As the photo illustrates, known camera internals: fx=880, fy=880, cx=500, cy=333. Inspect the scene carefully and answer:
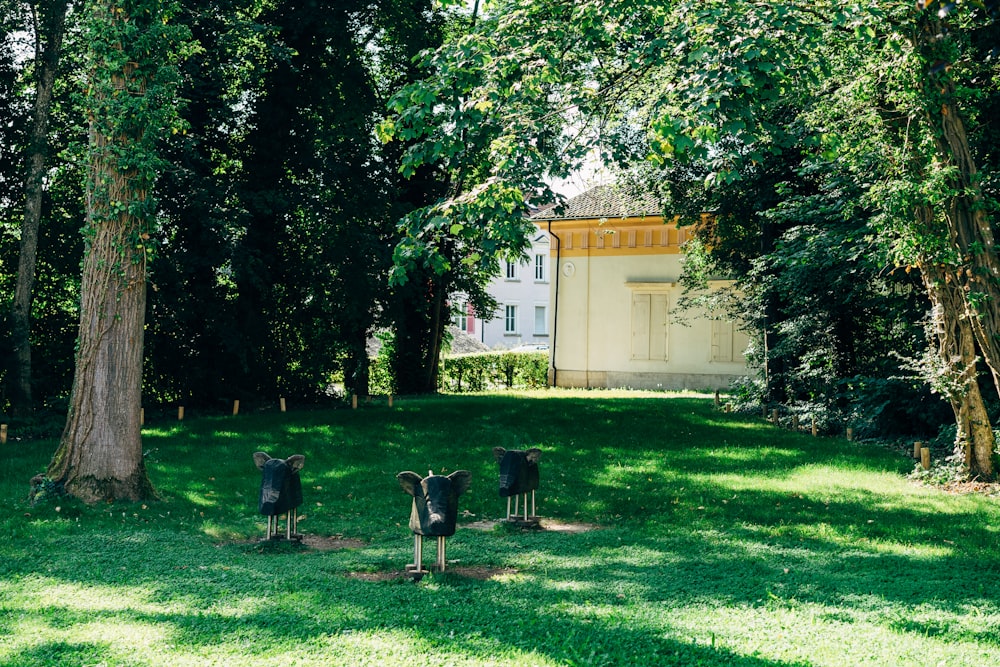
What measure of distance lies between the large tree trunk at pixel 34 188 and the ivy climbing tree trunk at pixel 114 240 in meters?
5.38

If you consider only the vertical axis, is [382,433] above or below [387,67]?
below

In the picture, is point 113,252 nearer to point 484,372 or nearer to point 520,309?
point 484,372

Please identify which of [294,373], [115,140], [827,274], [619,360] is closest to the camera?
[115,140]

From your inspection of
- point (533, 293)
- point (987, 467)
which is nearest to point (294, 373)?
point (987, 467)

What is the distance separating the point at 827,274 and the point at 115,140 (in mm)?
12030

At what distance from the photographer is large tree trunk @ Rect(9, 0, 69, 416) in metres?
15.0

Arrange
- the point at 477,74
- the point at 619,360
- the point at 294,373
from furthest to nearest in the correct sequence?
the point at 619,360
the point at 294,373
the point at 477,74

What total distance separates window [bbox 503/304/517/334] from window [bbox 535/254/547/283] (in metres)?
2.42

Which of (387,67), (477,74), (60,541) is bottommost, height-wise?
(60,541)

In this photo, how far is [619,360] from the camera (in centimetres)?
3300

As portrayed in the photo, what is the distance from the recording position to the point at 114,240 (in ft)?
34.0

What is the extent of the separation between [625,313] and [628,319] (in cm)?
26

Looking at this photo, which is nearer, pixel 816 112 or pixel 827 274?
pixel 816 112

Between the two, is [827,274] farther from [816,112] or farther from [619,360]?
[619,360]
